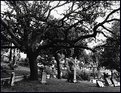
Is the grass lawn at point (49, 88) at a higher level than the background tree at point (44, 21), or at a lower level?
lower

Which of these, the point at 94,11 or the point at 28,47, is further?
the point at 28,47

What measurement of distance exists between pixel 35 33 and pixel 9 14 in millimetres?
4191

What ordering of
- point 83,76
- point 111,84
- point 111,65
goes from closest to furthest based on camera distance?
point 111,84
point 83,76
point 111,65

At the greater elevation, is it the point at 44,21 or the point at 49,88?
the point at 44,21

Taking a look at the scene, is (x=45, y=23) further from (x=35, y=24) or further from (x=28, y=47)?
(x=28, y=47)

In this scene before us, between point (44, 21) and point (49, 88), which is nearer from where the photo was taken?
point (49, 88)

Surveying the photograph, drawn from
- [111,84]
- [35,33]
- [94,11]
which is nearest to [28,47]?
[35,33]

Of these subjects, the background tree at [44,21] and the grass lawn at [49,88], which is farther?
the background tree at [44,21]

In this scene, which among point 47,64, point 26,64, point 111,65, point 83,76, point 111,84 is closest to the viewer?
point 111,84

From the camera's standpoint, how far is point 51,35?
1006 inches

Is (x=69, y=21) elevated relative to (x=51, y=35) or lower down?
elevated

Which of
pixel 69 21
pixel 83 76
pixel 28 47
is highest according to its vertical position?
pixel 69 21

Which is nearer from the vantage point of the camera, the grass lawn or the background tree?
the grass lawn

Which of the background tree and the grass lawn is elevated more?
the background tree
